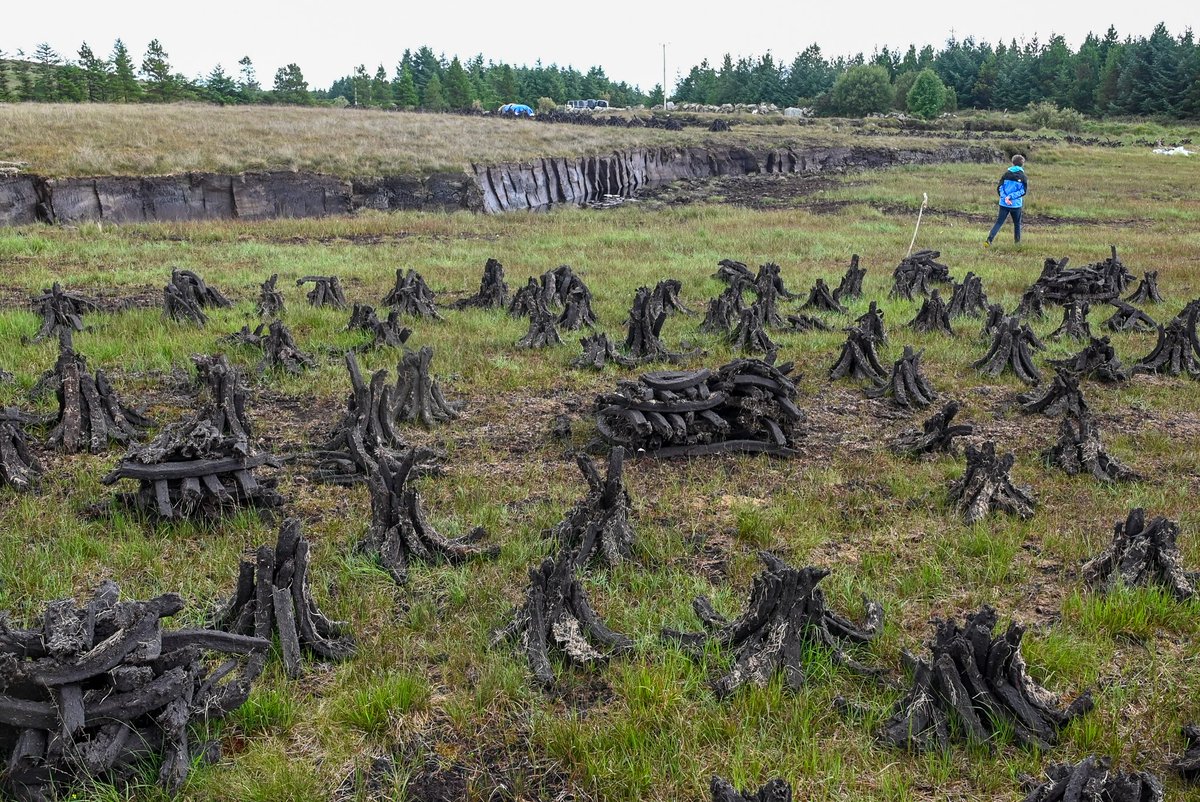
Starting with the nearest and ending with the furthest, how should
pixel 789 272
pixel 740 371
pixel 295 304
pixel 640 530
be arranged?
1. pixel 640 530
2. pixel 740 371
3. pixel 295 304
4. pixel 789 272

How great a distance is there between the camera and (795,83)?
10144 cm

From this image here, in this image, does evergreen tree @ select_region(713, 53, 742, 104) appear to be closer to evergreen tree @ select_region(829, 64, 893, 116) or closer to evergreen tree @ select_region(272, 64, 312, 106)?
evergreen tree @ select_region(829, 64, 893, 116)

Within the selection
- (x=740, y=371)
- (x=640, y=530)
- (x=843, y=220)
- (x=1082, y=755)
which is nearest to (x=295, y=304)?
(x=740, y=371)

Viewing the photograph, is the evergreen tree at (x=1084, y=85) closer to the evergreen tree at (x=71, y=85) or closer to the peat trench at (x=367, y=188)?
the peat trench at (x=367, y=188)

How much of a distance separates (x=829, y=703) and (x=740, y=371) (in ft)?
13.2

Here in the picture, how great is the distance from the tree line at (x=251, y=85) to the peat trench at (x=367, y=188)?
3019 centimetres

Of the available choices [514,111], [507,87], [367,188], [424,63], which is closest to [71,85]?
[514,111]

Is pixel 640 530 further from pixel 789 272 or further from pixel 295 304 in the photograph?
pixel 789 272

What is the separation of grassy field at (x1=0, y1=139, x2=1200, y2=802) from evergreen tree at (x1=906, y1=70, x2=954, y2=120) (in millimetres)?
76164

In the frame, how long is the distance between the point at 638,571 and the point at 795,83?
106 metres

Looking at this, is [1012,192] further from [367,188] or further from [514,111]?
[514,111]

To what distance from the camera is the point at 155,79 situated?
56.8 metres

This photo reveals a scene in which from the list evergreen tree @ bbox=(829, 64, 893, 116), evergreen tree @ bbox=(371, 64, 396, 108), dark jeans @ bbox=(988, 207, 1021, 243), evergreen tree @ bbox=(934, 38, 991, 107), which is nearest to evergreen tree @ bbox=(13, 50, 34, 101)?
evergreen tree @ bbox=(371, 64, 396, 108)

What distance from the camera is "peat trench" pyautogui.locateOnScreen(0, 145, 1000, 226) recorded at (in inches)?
837
